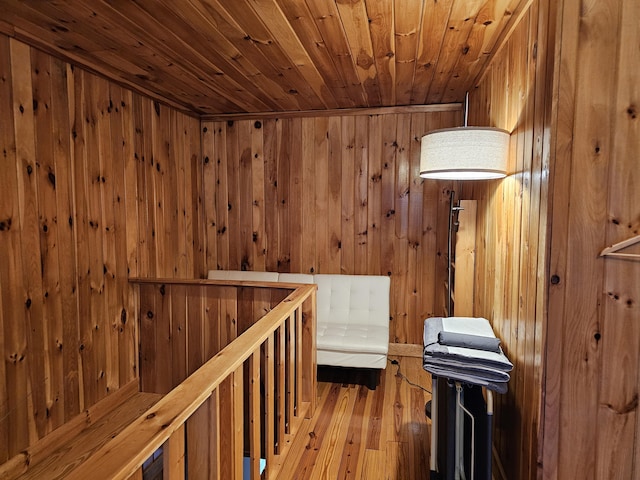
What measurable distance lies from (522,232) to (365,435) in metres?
1.52

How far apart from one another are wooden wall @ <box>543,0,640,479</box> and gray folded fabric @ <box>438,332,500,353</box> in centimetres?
30

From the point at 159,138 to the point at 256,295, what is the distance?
5.44 ft

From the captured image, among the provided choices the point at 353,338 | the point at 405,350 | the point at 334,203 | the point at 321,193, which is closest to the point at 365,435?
the point at 353,338

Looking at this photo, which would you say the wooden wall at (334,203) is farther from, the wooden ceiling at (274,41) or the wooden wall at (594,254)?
the wooden wall at (594,254)

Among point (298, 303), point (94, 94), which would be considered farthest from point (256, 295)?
point (94, 94)

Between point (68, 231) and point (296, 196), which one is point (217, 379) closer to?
point (68, 231)

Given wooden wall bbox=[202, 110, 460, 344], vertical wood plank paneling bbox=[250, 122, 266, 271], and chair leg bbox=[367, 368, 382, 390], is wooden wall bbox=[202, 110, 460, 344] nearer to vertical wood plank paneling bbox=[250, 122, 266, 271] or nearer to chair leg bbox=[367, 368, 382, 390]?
vertical wood plank paneling bbox=[250, 122, 266, 271]

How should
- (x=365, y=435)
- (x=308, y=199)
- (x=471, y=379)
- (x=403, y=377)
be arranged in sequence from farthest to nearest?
1. (x=308, y=199)
2. (x=403, y=377)
3. (x=365, y=435)
4. (x=471, y=379)

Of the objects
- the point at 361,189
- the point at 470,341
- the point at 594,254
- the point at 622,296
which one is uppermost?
the point at 361,189

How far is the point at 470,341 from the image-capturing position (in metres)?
1.80

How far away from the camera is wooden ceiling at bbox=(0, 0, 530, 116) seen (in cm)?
182

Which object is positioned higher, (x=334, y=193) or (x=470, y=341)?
(x=334, y=193)

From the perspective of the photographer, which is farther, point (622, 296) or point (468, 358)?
point (468, 358)

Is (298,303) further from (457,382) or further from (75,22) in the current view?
(75,22)
